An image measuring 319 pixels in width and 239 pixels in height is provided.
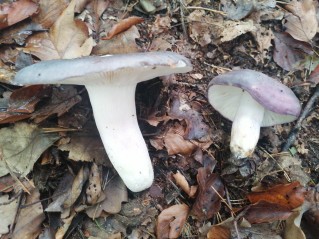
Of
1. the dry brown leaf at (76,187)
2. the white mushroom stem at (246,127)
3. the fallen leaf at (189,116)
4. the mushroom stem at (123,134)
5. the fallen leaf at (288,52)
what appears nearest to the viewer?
the mushroom stem at (123,134)

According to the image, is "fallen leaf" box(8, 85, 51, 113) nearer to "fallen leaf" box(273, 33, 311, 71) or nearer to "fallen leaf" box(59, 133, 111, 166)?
"fallen leaf" box(59, 133, 111, 166)

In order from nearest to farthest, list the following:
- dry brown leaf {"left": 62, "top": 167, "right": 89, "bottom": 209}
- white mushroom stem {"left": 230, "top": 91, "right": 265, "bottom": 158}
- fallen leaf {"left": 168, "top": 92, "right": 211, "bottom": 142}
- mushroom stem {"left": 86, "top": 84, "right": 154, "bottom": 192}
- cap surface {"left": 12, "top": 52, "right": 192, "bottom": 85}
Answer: cap surface {"left": 12, "top": 52, "right": 192, "bottom": 85}, mushroom stem {"left": 86, "top": 84, "right": 154, "bottom": 192}, dry brown leaf {"left": 62, "top": 167, "right": 89, "bottom": 209}, white mushroom stem {"left": 230, "top": 91, "right": 265, "bottom": 158}, fallen leaf {"left": 168, "top": 92, "right": 211, "bottom": 142}

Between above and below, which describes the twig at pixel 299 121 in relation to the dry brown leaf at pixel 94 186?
below

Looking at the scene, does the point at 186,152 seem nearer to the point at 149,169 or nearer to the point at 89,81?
the point at 149,169

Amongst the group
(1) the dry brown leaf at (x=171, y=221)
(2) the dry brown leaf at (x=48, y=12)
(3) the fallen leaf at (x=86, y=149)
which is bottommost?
(1) the dry brown leaf at (x=171, y=221)

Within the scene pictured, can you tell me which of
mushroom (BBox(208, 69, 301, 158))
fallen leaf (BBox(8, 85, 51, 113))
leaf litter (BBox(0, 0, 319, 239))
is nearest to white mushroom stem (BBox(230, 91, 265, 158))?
mushroom (BBox(208, 69, 301, 158))

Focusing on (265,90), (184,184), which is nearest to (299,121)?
(265,90)

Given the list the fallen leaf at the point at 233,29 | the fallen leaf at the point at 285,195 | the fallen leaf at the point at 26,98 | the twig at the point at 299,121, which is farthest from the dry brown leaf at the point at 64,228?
the fallen leaf at the point at 233,29

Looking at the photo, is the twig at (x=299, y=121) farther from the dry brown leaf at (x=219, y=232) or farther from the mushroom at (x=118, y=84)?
the mushroom at (x=118, y=84)
